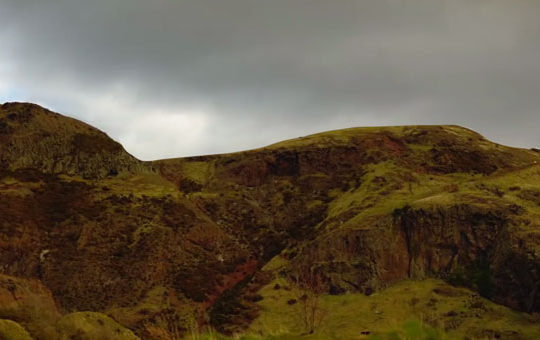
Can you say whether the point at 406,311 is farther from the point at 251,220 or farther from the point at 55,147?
the point at 55,147

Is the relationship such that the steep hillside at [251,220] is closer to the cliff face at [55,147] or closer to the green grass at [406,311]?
the cliff face at [55,147]

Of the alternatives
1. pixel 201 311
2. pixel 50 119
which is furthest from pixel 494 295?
pixel 50 119

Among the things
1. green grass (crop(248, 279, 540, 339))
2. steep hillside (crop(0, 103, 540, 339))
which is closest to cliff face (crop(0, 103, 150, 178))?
steep hillside (crop(0, 103, 540, 339))

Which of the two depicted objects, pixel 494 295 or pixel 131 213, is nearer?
pixel 494 295

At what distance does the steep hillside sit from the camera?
238 feet

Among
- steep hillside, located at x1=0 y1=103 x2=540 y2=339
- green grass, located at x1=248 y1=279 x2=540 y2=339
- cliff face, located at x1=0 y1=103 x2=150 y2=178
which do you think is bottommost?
green grass, located at x1=248 y1=279 x2=540 y2=339

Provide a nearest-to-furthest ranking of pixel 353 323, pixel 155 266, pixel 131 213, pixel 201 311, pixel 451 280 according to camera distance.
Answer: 1. pixel 353 323
2. pixel 451 280
3. pixel 201 311
4. pixel 155 266
5. pixel 131 213

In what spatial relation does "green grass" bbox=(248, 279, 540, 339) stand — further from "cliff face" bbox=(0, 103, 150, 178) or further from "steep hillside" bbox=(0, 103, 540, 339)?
"cliff face" bbox=(0, 103, 150, 178)

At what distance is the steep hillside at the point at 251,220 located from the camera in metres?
72.6

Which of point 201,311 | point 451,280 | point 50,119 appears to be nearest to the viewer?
point 451,280

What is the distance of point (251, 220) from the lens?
9900 cm

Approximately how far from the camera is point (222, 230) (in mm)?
93875

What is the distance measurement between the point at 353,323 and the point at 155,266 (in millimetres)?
30577

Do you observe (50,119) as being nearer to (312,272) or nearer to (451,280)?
(312,272)
